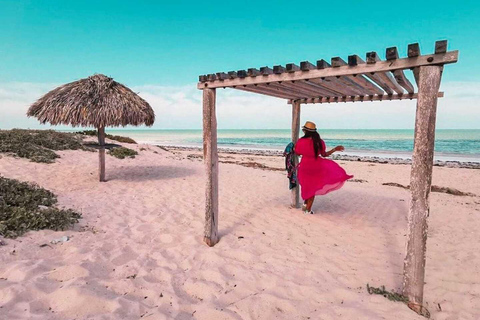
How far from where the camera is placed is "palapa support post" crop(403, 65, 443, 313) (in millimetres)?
2832

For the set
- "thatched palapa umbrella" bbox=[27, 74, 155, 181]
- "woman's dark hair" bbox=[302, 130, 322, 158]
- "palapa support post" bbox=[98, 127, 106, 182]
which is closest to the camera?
"woman's dark hair" bbox=[302, 130, 322, 158]

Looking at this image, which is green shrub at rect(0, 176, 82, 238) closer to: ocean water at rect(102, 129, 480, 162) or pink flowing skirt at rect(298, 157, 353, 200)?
pink flowing skirt at rect(298, 157, 353, 200)

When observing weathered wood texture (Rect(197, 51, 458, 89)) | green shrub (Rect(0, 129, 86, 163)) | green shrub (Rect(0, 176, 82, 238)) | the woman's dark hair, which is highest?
weathered wood texture (Rect(197, 51, 458, 89))

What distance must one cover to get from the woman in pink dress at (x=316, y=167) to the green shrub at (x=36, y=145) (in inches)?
357

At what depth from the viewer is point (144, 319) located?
2.54 metres

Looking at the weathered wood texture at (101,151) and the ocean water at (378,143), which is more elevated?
the weathered wood texture at (101,151)

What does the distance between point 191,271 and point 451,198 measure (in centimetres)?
860

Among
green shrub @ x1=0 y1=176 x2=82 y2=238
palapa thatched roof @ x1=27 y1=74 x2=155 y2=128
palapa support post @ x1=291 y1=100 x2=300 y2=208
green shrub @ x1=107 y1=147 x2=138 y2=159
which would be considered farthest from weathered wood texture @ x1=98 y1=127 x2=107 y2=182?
palapa support post @ x1=291 y1=100 x2=300 y2=208

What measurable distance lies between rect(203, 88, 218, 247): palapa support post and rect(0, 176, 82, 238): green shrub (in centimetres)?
222

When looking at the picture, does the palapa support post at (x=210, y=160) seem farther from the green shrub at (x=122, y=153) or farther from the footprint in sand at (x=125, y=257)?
the green shrub at (x=122, y=153)

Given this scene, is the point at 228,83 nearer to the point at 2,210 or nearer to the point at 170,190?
the point at 2,210

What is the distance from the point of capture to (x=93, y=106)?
7.88m

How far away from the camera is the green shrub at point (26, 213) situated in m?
4.14

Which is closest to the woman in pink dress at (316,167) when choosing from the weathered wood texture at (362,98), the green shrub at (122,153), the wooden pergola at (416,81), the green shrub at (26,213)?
the weathered wood texture at (362,98)
